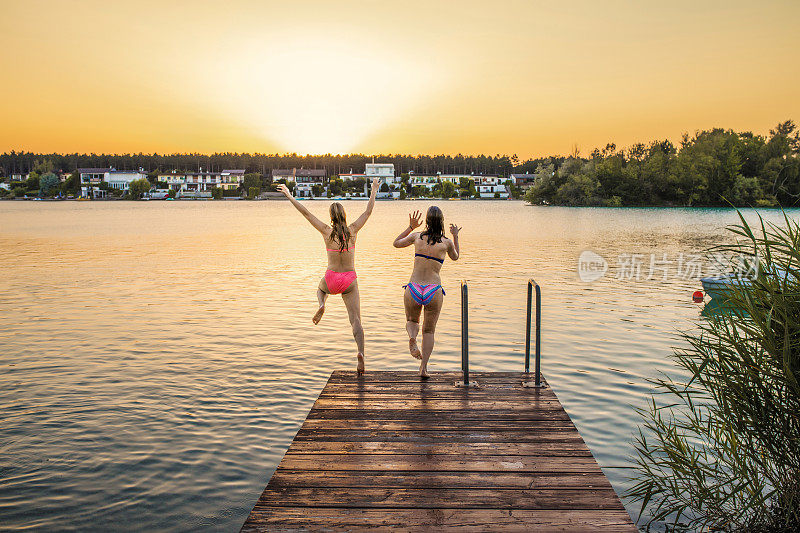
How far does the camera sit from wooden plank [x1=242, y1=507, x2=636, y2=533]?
14.1 ft

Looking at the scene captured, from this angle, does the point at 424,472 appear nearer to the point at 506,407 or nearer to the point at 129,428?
the point at 506,407

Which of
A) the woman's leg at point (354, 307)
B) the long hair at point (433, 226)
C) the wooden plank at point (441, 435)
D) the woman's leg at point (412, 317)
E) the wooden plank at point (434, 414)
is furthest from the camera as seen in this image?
the woman's leg at point (354, 307)

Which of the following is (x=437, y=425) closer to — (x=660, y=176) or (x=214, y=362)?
(x=214, y=362)

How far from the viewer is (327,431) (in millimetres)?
6219

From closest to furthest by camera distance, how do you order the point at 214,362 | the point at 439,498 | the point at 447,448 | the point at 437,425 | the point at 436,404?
1. the point at 439,498
2. the point at 447,448
3. the point at 437,425
4. the point at 436,404
5. the point at 214,362

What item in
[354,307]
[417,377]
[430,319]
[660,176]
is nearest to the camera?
[430,319]

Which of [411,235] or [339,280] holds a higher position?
[411,235]

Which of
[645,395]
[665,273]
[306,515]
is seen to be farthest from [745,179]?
[306,515]

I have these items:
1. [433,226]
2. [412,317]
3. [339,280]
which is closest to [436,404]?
[412,317]

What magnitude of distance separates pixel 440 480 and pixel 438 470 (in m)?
0.20

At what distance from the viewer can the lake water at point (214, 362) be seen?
6918 millimetres

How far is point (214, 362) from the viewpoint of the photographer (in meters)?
12.3

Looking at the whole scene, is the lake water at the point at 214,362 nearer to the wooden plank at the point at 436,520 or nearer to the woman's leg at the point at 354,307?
the woman's leg at the point at 354,307

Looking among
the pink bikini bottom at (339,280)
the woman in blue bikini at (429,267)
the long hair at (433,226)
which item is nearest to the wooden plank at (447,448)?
the woman in blue bikini at (429,267)
